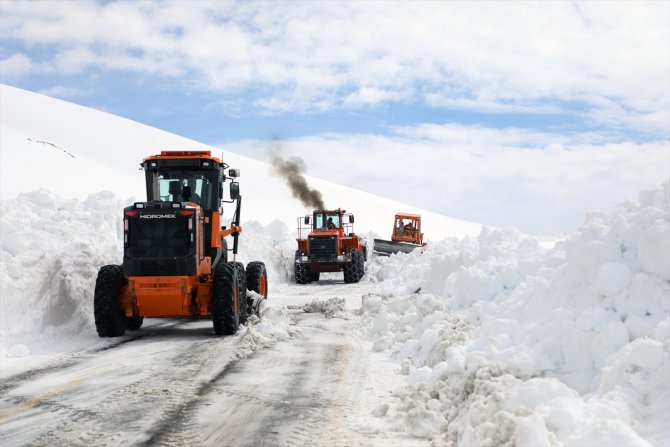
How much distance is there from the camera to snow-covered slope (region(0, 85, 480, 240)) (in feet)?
132

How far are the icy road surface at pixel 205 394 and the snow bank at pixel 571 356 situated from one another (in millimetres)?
565

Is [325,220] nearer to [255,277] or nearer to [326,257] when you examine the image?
[326,257]

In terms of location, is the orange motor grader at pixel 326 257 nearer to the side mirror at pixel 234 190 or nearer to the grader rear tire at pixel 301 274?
the grader rear tire at pixel 301 274

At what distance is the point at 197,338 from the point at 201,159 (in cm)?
316

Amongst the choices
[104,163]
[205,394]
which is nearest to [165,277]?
[205,394]

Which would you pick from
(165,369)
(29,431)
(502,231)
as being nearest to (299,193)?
(502,231)

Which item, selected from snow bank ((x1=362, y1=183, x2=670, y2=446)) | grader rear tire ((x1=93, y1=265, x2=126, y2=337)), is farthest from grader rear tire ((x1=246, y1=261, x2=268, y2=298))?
snow bank ((x1=362, y1=183, x2=670, y2=446))

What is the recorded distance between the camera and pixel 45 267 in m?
10.8

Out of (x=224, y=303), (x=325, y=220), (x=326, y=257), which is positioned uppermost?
(x=325, y=220)

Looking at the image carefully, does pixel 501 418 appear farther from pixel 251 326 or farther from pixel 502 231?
pixel 502 231

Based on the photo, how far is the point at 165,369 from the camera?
25.3 feet

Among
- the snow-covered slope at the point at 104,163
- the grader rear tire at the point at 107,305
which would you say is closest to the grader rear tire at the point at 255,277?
the grader rear tire at the point at 107,305

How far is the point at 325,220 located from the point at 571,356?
61.5 feet

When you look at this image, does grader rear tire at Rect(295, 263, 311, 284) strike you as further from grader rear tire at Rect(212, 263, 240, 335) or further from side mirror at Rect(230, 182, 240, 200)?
grader rear tire at Rect(212, 263, 240, 335)
